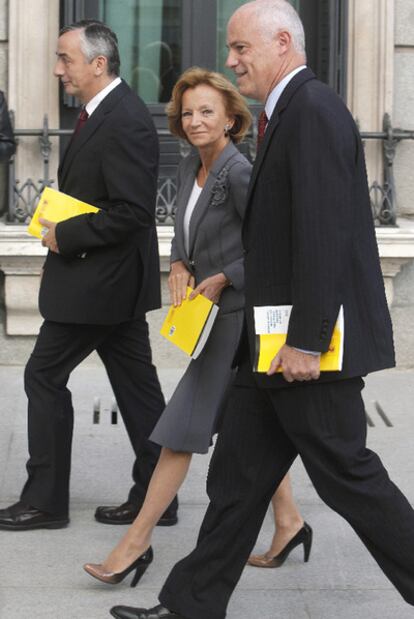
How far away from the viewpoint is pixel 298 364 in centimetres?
376

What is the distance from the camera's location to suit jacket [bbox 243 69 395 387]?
12.2ft

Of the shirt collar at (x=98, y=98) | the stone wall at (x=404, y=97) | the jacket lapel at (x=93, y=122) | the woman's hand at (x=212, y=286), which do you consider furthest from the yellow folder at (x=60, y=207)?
the stone wall at (x=404, y=97)

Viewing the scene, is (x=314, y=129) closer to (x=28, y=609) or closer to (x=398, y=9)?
(x=28, y=609)

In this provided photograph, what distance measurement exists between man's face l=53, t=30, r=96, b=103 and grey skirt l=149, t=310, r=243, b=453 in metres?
1.06

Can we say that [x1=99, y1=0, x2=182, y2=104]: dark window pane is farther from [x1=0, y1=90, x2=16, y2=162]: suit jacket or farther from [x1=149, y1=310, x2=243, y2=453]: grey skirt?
[x1=149, y1=310, x2=243, y2=453]: grey skirt

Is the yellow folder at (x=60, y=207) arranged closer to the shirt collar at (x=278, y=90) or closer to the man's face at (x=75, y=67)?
the man's face at (x=75, y=67)

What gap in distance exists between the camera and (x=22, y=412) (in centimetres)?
724

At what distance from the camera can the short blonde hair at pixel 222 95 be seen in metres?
4.88

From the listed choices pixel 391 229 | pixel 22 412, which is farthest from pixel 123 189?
pixel 391 229

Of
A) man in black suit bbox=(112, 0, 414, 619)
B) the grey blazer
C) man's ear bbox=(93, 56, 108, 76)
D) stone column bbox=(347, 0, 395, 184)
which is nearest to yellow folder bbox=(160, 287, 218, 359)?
the grey blazer

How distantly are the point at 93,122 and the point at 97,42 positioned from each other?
0.31m

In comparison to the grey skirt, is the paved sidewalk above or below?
below

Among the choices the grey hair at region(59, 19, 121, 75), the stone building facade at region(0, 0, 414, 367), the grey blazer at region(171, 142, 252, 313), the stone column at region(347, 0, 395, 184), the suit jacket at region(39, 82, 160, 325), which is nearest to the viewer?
the grey blazer at region(171, 142, 252, 313)

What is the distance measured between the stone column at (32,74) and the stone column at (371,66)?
178 cm
